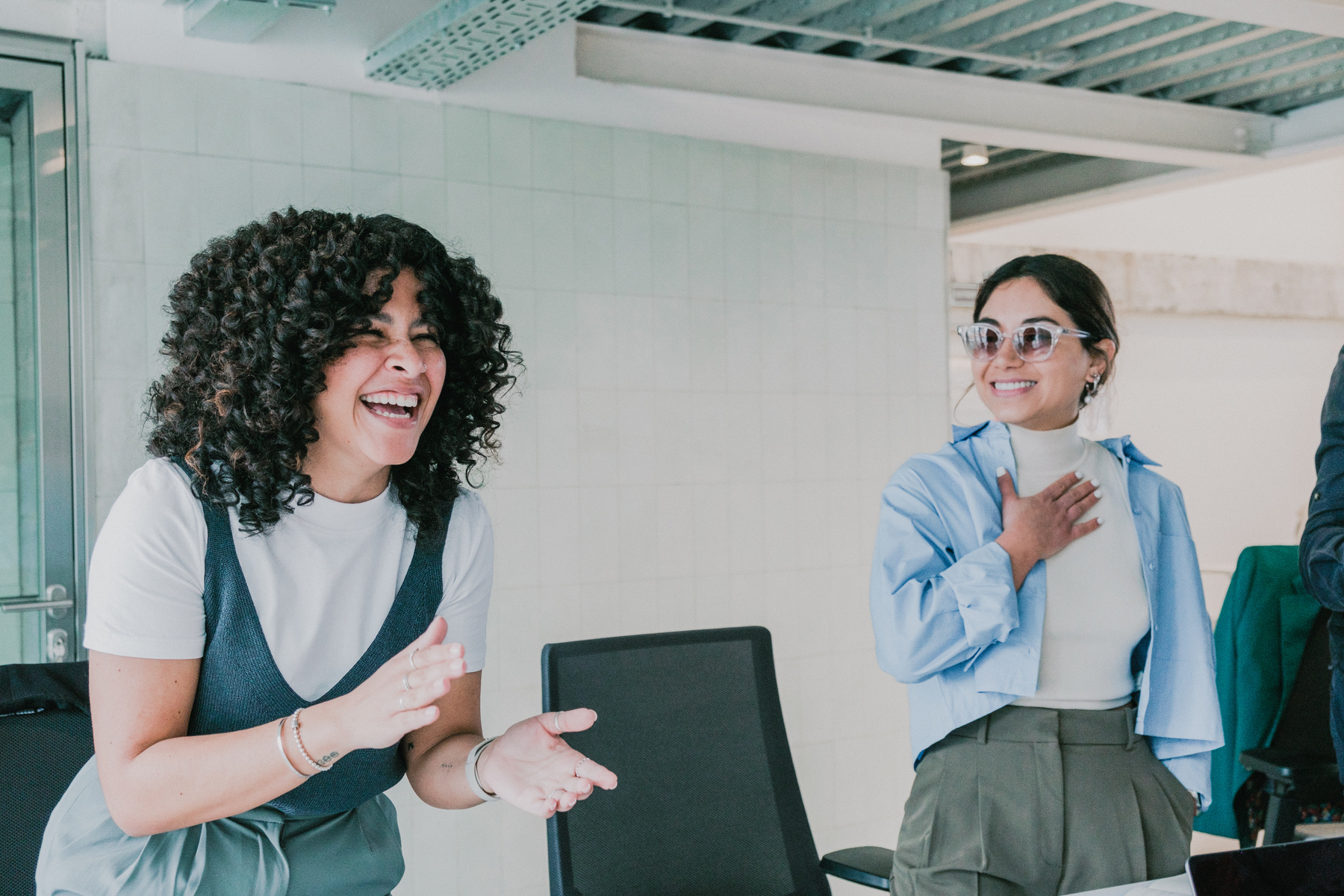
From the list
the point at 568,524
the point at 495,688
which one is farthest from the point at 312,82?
the point at 495,688

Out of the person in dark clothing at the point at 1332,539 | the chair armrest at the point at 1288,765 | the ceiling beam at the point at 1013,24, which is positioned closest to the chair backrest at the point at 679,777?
the person in dark clothing at the point at 1332,539

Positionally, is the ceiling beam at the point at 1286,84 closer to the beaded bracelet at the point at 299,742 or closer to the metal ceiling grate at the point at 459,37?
the metal ceiling grate at the point at 459,37

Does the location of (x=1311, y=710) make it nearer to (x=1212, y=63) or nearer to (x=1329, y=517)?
(x=1329, y=517)

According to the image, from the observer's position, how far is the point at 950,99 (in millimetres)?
4066

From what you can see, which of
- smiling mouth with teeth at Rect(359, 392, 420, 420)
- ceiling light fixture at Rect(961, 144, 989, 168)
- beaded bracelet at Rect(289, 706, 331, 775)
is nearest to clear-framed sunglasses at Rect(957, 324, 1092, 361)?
smiling mouth with teeth at Rect(359, 392, 420, 420)

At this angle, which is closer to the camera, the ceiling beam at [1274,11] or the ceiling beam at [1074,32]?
the ceiling beam at [1274,11]

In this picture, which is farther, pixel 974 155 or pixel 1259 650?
pixel 974 155

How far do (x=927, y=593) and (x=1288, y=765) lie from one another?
1673 mm

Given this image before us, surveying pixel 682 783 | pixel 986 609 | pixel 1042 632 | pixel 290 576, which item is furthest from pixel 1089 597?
pixel 290 576

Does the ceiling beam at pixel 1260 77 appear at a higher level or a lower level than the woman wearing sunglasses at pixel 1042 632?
higher

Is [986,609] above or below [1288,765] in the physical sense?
above

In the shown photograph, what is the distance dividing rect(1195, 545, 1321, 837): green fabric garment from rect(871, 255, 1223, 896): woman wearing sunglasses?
154 centimetres

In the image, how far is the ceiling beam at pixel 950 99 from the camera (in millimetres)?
3676

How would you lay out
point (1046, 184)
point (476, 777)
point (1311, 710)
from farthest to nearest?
point (1046, 184), point (1311, 710), point (476, 777)
